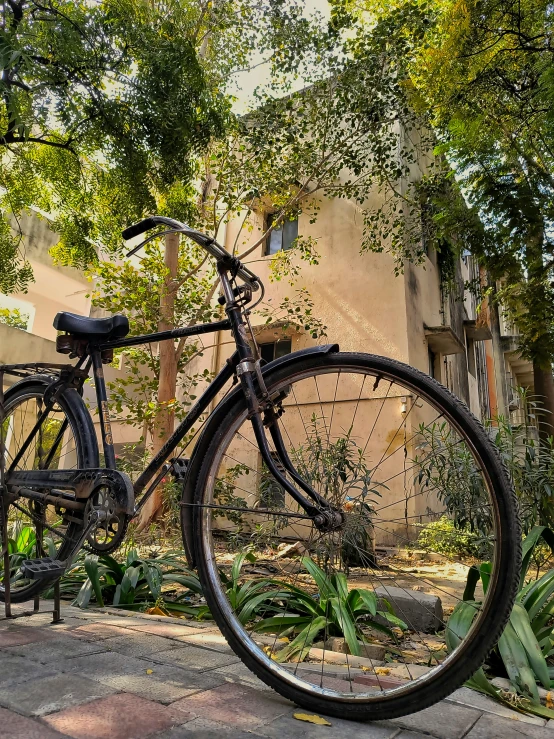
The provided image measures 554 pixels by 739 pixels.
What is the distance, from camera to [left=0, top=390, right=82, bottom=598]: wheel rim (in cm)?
226

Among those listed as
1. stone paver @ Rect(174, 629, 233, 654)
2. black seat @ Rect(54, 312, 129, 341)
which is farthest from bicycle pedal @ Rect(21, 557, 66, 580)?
black seat @ Rect(54, 312, 129, 341)

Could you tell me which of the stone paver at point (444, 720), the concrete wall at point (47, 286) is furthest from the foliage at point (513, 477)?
the concrete wall at point (47, 286)

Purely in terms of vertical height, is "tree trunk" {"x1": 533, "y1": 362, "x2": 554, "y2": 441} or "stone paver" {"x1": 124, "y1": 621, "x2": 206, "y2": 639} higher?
"tree trunk" {"x1": 533, "y1": 362, "x2": 554, "y2": 441}

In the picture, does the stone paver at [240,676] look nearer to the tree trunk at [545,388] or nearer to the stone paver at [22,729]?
the stone paver at [22,729]

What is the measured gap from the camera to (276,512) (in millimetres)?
1491

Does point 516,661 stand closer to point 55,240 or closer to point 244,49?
point 244,49

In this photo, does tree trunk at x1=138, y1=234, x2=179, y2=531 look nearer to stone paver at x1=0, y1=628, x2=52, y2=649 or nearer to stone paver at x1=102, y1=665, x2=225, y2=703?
stone paver at x1=0, y1=628, x2=52, y2=649

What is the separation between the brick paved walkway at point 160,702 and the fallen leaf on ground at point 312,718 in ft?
0.06

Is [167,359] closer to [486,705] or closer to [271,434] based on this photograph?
[271,434]

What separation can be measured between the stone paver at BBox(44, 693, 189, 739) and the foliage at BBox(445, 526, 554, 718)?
823 mm

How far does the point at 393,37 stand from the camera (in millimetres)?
6855

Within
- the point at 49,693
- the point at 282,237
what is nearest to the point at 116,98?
the point at 49,693

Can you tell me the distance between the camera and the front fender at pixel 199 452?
62.8 inches

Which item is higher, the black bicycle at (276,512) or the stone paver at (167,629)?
the black bicycle at (276,512)
